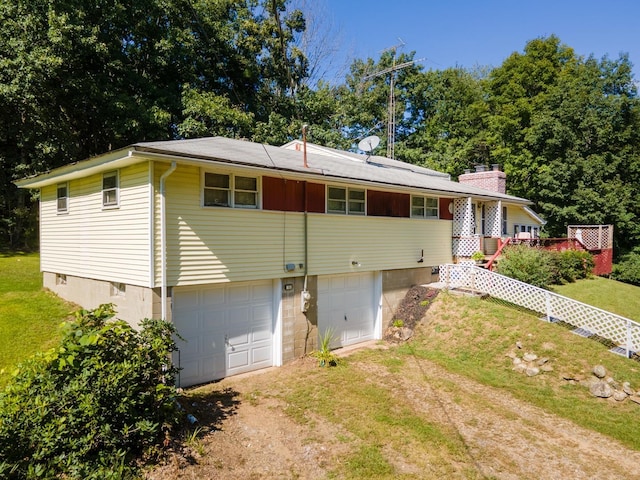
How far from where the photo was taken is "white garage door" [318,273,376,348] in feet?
41.3

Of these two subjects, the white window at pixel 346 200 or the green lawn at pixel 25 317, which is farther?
the white window at pixel 346 200

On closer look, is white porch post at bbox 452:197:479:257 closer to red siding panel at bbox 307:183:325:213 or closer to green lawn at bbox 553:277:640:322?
green lawn at bbox 553:277:640:322

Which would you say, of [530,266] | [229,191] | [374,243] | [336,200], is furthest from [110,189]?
[530,266]

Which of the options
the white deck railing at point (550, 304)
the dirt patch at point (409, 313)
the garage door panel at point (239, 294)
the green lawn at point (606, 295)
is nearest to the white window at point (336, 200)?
the garage door panel at point (239, 294)

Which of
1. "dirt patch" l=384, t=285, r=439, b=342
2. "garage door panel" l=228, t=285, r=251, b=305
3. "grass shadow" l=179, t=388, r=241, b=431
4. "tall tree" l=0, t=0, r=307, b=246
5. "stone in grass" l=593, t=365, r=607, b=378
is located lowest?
"grass shadow" l=179, t=388, r=241, b=431

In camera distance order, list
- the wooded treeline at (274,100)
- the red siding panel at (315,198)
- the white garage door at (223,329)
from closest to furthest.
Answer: the white garage door at (223,329) → the red siding panel at (315,198) → the wooded treeline at (274,100)

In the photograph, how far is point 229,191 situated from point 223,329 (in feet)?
11.8

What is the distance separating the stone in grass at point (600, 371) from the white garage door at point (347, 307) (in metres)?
6.68

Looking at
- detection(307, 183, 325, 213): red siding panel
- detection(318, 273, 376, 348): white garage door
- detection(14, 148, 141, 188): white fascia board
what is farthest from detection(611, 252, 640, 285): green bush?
detection(14, 148, 141, 188): white fascia board

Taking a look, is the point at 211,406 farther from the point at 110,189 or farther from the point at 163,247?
the point at 110,189

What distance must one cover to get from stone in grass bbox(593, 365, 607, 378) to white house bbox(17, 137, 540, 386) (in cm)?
638

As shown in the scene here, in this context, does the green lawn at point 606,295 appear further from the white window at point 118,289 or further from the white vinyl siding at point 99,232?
the white window at point 118,289

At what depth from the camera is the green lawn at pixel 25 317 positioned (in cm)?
959

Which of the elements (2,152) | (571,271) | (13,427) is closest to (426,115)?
(571,271)
